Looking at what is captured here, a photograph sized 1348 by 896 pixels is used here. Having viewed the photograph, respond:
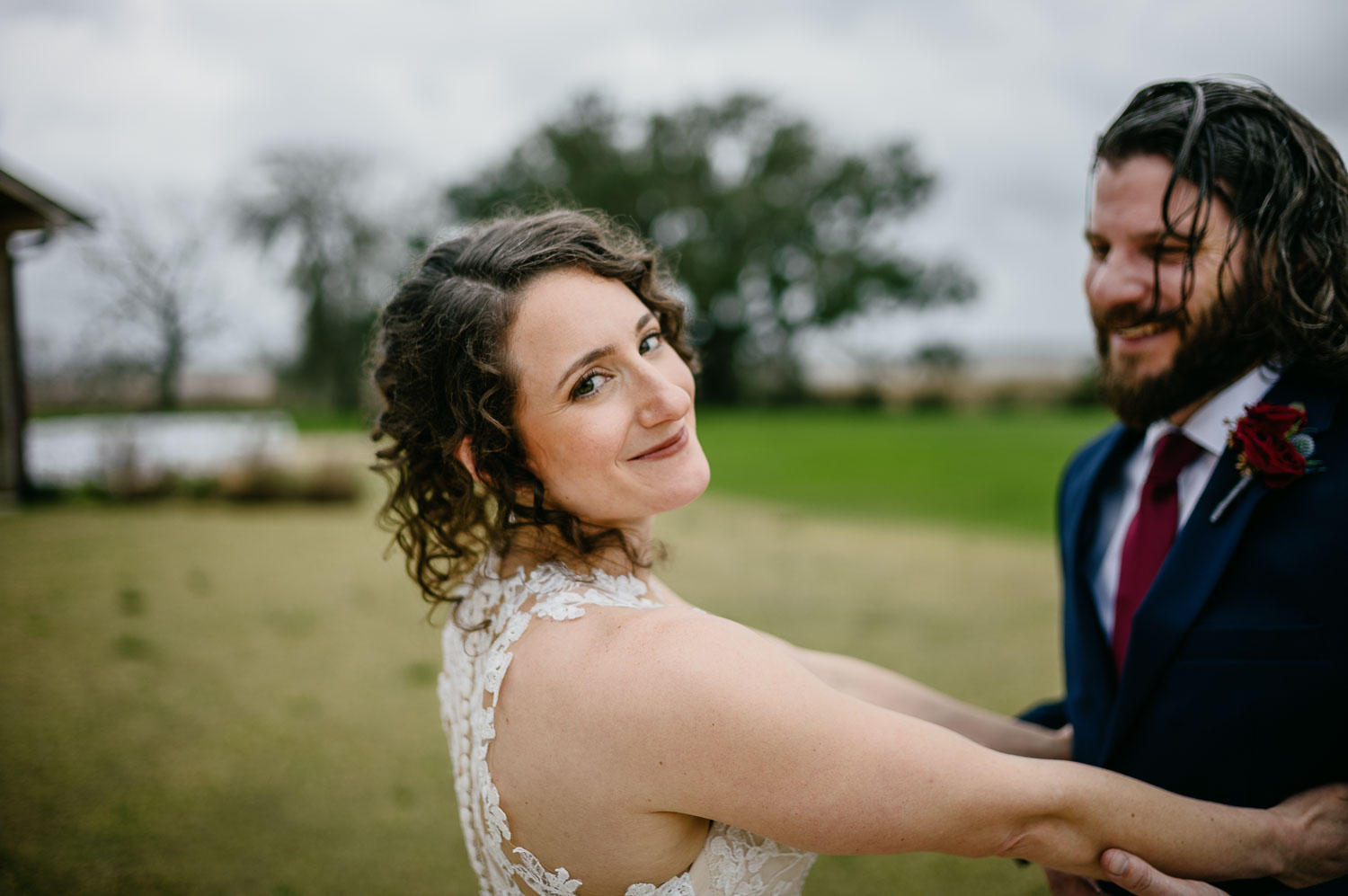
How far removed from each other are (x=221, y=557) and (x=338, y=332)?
2939 cm

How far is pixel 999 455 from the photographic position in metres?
19.1

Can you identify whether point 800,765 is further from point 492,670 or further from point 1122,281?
point 1122,281

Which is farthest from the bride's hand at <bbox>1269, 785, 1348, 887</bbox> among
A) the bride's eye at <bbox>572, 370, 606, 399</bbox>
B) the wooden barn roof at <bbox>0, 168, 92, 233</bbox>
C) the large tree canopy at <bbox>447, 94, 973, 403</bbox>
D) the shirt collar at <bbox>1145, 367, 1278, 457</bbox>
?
the large tree canopy at <bbox>447, 94, 973, 403</bbox>

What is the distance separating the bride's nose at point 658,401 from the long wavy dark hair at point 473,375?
30 cm

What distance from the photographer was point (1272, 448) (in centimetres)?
184

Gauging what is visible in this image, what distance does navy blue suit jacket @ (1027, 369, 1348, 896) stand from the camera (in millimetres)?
1765

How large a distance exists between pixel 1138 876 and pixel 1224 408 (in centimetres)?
125

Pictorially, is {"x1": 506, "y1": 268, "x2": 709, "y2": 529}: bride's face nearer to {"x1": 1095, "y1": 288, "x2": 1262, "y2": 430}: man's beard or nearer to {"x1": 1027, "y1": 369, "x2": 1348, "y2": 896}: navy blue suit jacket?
{"x1": 1027, "y1": 369, "x2": 1348, "y2": 896}: navy blue suit jacket

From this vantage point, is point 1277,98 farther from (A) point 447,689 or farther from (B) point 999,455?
(B) point 999,455

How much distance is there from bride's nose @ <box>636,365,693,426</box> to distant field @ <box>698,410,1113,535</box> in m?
10.7

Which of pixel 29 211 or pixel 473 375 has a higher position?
pixel 29 211

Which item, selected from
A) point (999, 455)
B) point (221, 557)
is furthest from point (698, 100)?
point (221, 557)

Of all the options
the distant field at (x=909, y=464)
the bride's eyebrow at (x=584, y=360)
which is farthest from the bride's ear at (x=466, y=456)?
the distant field at (x=909, y=464)

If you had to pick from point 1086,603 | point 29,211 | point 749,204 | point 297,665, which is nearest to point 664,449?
point 1086,603
